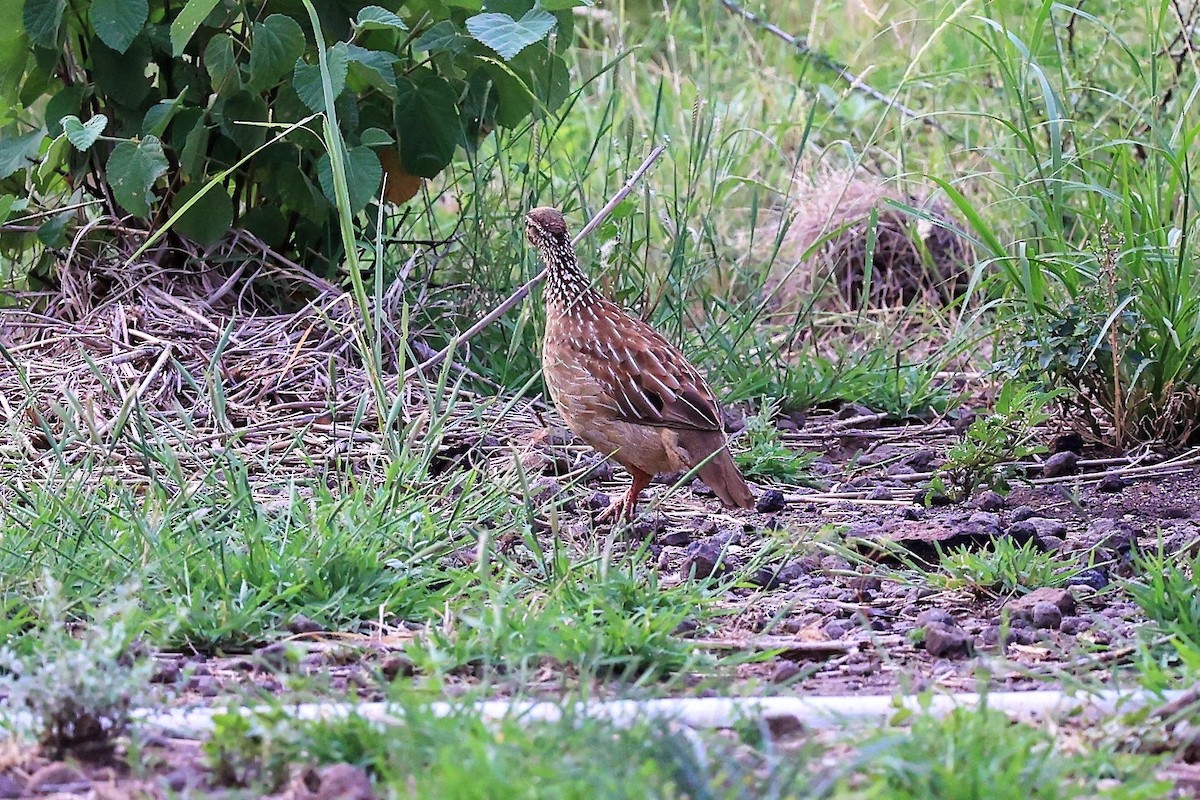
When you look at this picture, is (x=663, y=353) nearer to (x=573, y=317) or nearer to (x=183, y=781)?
(x=573, y=317)

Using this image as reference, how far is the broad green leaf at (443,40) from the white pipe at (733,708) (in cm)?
303

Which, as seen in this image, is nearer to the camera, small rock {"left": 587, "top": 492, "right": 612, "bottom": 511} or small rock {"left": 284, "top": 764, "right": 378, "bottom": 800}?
small rock {"left": 284, "top": 764, "right": 378, "bottom": 800}

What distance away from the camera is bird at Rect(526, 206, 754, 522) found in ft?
15.1

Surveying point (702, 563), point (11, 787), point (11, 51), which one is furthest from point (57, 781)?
point (11, 51)

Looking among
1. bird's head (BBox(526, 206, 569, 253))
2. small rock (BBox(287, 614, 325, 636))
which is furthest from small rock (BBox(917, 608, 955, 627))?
bird's head (BBox(526, 206, 569, 253))

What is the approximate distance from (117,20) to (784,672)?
330 cm

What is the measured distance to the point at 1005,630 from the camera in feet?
9.80

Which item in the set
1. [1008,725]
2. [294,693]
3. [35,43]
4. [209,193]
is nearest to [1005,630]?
[1008,725]

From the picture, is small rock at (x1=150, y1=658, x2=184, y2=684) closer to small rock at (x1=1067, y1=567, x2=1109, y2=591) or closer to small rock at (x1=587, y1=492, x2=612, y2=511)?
small rock at (x1=587, y1=492, x2=612, y2=511)

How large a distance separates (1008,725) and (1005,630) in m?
0.41

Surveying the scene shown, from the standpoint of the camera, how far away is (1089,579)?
371 cm

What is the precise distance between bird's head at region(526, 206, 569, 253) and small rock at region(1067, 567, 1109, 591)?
2.17 meters

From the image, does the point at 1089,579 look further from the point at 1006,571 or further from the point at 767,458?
the point at 767,458

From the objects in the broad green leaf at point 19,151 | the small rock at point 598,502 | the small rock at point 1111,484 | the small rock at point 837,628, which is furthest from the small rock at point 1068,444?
the broad green leaf at point 19,151
